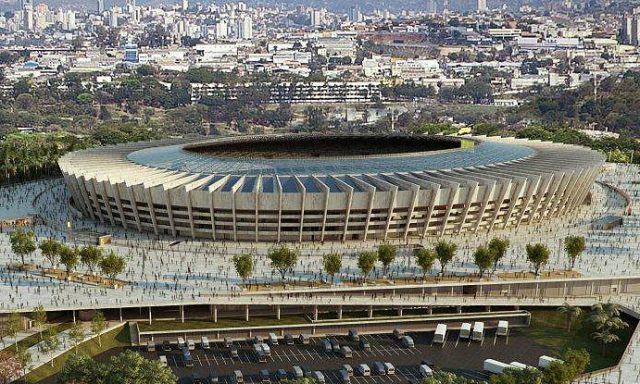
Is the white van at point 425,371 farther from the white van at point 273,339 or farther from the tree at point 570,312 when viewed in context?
the tree at point 570,312

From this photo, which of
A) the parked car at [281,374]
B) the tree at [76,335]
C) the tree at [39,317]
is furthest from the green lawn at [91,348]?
the parked car at [281,374]

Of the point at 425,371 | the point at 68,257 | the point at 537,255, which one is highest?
the point at 537,255

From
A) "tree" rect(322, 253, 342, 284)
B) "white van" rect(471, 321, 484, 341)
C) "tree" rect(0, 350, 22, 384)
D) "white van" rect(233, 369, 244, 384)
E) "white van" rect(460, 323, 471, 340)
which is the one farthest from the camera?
"tree" rect(322, 253, 342, 284)

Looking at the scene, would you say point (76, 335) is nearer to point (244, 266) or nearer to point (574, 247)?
point (244, 266)

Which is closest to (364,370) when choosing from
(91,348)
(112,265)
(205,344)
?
(205,344)

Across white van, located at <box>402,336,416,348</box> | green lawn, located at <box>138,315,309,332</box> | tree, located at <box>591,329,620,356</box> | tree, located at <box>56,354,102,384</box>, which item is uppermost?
tree, located at <box>56,354,102,384</box>

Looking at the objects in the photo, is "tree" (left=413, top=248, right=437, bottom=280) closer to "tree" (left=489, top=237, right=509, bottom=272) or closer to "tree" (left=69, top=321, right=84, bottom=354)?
"tree" (left=489, top=237, right=509, bottom=272)

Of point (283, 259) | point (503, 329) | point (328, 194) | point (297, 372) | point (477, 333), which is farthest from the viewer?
point (328, 194)

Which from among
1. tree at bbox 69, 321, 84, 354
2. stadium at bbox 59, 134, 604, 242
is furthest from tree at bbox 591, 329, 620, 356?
tree at bbox 69, 321, 84, 354
